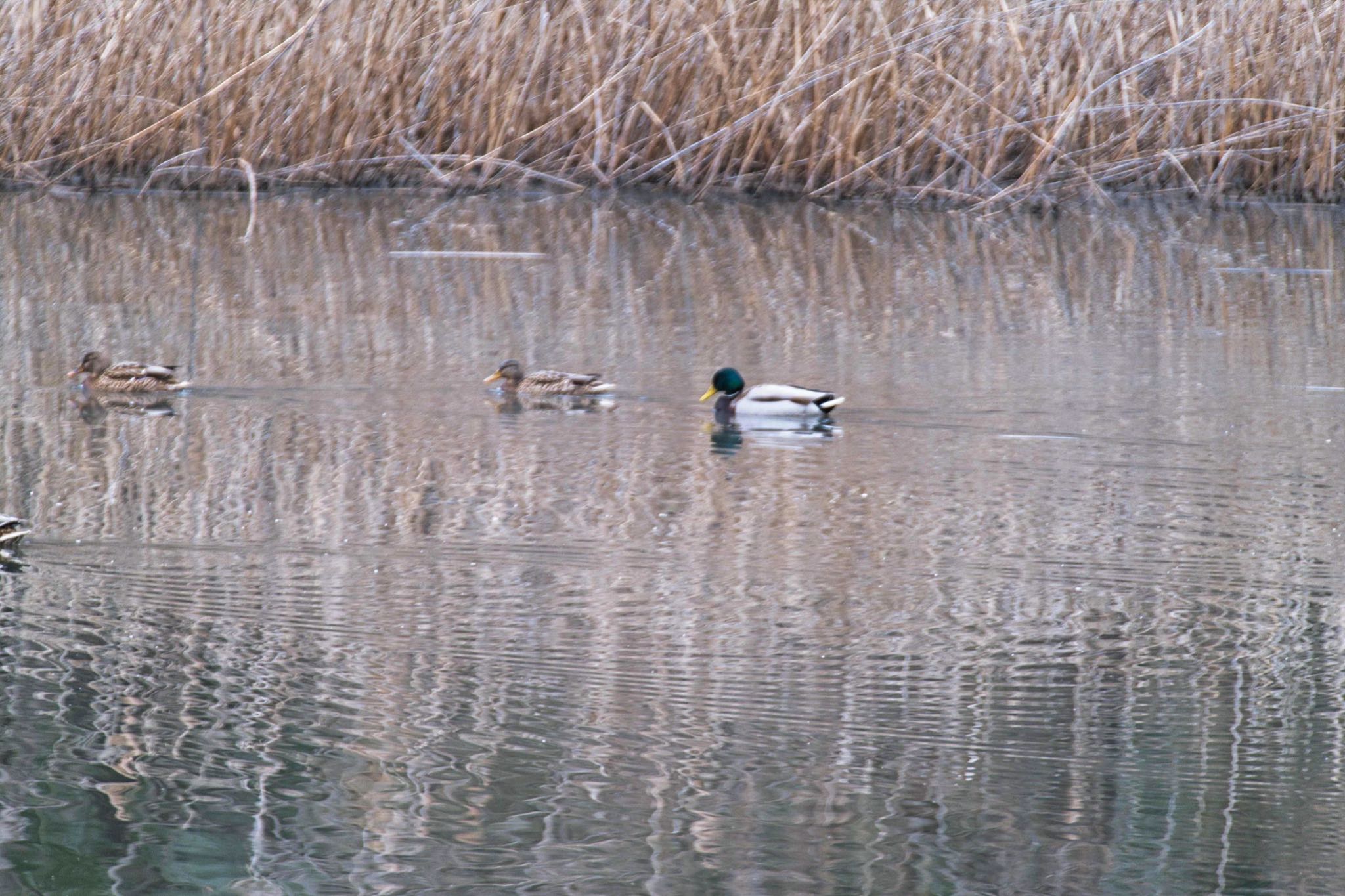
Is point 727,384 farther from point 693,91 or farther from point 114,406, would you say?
point 693,91

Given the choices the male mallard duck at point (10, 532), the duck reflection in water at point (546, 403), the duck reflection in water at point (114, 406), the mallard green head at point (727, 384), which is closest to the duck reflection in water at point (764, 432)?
the mallard green head at point (727, 384)

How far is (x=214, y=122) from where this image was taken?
12.6 m

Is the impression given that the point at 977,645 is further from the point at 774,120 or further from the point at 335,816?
the point at 774,120

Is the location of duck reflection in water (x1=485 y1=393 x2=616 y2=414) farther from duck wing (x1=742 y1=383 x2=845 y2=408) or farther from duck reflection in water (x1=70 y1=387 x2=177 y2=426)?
duck reflection in water (x1=70 y1=387 x2=177 y2=426)

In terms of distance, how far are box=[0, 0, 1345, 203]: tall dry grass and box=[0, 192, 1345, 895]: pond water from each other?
3924 mm

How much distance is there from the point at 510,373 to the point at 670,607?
10.0 feet

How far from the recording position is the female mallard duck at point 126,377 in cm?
666

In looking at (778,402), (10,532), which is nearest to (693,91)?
(778,402)

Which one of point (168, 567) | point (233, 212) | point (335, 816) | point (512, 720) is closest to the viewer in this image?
point (335, 816)

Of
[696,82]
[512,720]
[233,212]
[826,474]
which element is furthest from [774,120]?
[512,720]

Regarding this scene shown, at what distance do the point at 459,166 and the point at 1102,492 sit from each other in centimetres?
821

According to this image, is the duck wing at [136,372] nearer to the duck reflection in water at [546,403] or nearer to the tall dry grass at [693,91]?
the duck reflection in water at [546,403]

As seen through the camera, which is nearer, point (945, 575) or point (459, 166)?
point (945, 575)

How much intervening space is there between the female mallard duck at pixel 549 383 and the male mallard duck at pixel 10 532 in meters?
2.53
